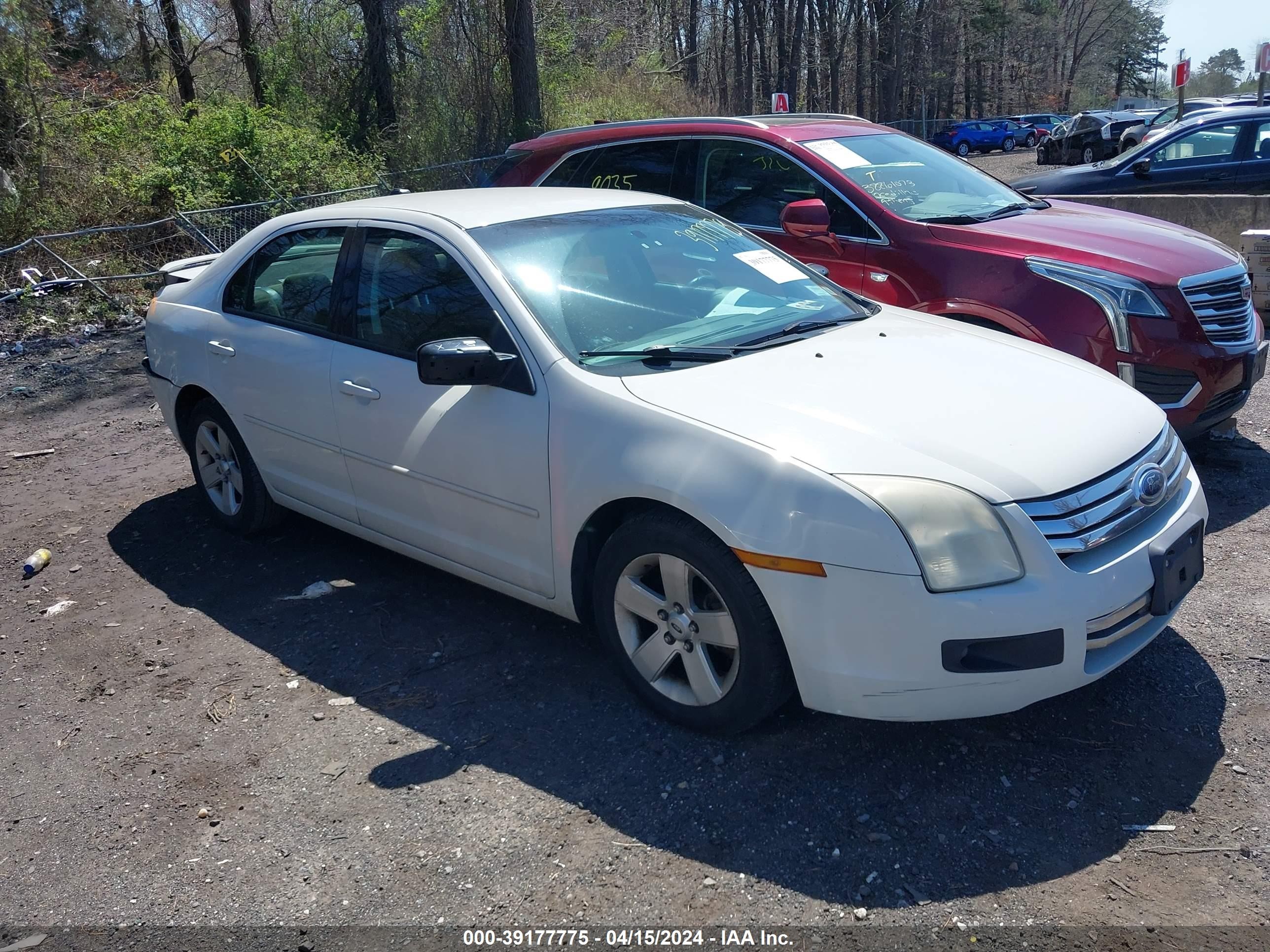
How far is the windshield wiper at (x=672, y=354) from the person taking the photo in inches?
146

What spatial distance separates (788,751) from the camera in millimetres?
3338

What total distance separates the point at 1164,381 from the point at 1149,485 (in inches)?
84.2

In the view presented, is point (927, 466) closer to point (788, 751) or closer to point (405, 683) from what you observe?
point (788, 751)

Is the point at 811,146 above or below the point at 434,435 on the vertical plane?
above

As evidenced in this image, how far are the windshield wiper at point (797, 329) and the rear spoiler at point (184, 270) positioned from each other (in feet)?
10.4

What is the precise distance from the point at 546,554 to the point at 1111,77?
92044mm

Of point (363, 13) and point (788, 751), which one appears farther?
point (363, 13)

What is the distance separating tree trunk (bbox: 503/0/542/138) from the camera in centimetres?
1800

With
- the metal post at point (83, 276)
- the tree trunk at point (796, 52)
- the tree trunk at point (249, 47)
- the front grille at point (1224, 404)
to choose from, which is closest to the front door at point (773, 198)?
the front grille at point (1224, 404)

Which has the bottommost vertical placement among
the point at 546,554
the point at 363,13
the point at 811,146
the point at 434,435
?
the point at 546,554

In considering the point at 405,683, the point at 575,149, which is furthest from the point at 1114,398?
the point at 575,149

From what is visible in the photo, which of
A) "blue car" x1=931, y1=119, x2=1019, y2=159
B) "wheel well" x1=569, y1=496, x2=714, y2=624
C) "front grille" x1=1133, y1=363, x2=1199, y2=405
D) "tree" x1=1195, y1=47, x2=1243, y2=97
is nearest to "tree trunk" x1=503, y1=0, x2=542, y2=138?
"front grille" x1=1133, y1=363, x2=1199, y2=405

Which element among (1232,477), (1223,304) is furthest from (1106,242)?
(1232,477)

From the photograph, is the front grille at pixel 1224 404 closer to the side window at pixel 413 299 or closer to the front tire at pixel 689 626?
the front tire at pixel 689 626
